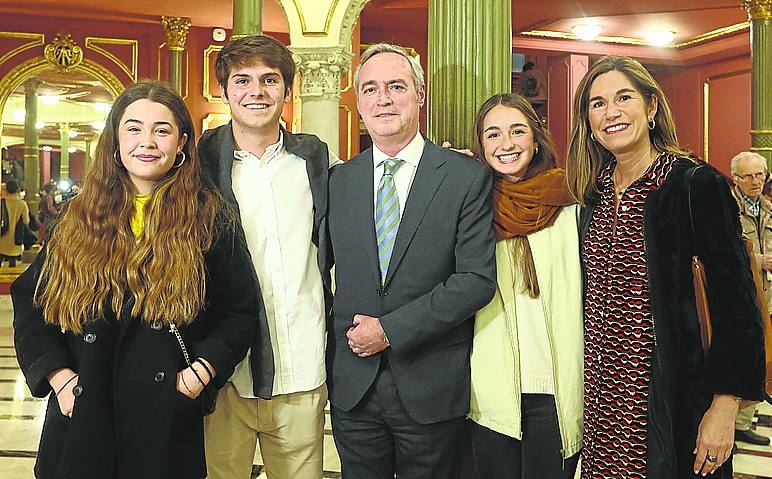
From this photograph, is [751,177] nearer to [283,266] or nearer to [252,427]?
[283,266]

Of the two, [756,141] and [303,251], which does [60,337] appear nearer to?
[303,251]

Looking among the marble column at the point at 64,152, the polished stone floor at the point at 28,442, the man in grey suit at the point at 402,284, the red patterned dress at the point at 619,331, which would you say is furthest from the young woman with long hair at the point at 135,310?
the marble column at the point at 64,152

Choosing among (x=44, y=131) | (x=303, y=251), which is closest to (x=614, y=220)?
(x=303, y=251)

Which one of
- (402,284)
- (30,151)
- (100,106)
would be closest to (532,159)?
(402,284)

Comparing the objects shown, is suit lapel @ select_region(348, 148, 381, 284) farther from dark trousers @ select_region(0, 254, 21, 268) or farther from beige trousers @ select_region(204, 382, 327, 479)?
dark trousers @ select_region(0, 254, 21, 268)

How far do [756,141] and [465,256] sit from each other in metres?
6.39

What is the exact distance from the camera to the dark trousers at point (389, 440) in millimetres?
2197

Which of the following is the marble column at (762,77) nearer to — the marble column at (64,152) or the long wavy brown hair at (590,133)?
the long wavy brown hair at (590,133)

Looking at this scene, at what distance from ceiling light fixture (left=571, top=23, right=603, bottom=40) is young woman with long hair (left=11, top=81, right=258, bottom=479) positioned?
10.1 metres

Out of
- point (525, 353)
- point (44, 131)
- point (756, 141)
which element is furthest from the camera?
point (44, 131)

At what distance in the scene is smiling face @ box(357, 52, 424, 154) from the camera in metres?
2.24

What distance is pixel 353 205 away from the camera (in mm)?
2283

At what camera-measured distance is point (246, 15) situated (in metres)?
6.12

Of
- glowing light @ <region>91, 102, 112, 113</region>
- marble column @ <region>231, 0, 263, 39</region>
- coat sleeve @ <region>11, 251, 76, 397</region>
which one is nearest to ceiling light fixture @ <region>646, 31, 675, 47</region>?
marble column @ <region>231, 0, 263, 39</region>
